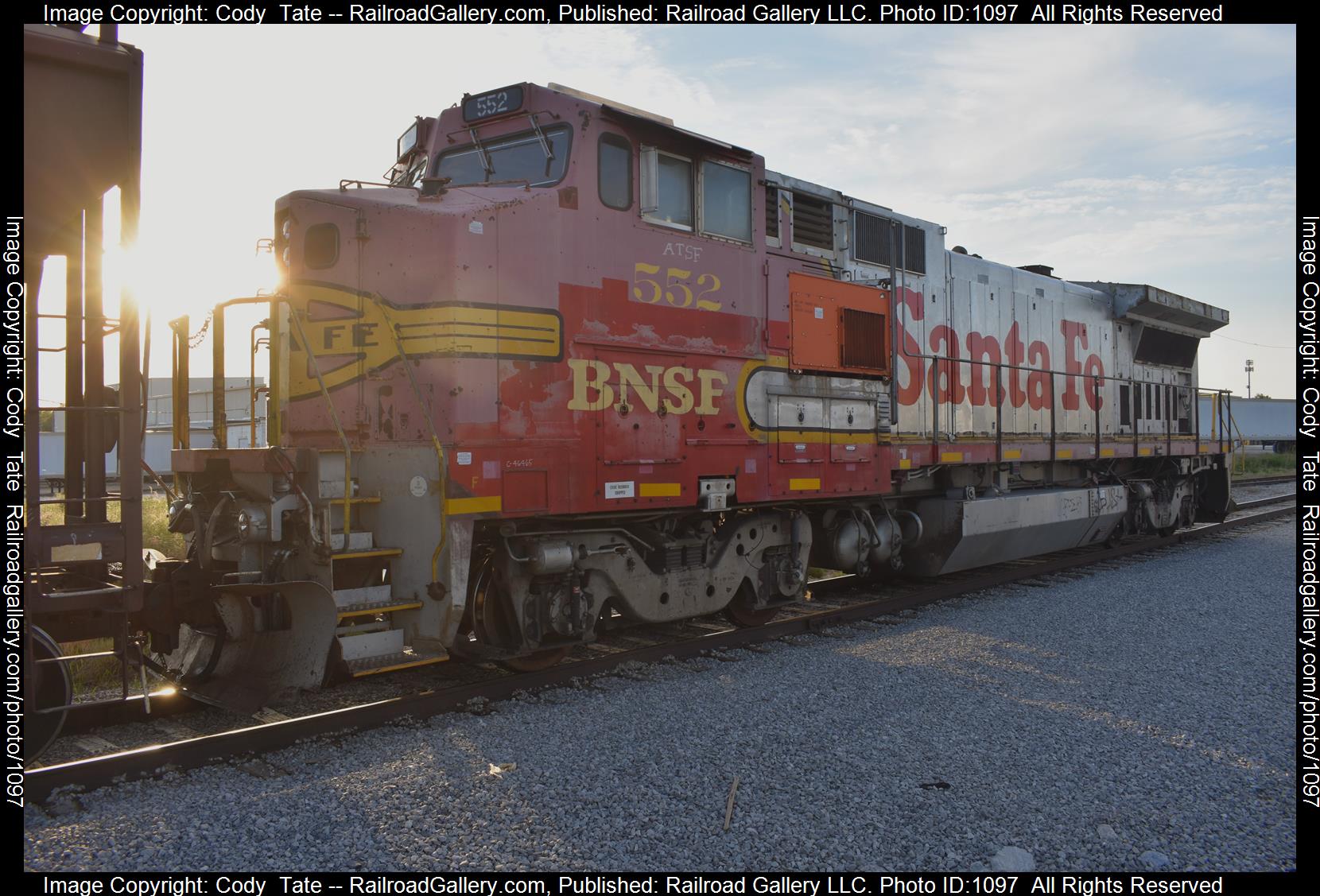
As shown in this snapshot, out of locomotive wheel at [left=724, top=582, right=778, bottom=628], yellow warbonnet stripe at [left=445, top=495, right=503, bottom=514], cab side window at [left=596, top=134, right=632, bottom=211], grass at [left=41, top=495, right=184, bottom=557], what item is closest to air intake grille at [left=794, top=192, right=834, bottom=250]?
cab side window at [left=596, top=134, right=632, bottom=211]

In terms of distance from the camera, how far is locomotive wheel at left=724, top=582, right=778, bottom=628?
789cm

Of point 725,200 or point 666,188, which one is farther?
point 725,200

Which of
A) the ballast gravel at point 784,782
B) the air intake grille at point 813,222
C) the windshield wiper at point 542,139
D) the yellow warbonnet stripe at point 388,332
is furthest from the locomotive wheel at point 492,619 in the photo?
the air intake grille at point 813,222

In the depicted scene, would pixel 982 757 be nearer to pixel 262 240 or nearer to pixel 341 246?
pixel 341 246

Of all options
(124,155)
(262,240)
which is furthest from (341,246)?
(124,155)

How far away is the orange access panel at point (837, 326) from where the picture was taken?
7891 millimetres

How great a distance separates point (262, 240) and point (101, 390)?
1.99 meters

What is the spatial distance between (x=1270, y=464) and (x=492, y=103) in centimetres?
4616

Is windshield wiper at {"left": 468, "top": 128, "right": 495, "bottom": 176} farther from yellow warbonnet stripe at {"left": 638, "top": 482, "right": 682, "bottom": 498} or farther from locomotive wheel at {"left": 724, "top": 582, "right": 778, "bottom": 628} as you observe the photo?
locomotive wheel at {"left": 724, "top": 582, "right": 778, "bottom": 628}

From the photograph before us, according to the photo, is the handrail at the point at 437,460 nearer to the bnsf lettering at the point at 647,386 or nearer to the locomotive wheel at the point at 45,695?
the bnsf lettering at the point at 647,386

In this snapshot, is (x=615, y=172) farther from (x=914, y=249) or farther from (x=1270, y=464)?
(x=1270, y=464)

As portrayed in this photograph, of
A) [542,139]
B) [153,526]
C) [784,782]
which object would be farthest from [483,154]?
[153,526]

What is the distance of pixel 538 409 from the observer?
6.02m

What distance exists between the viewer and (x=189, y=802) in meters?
4.07
